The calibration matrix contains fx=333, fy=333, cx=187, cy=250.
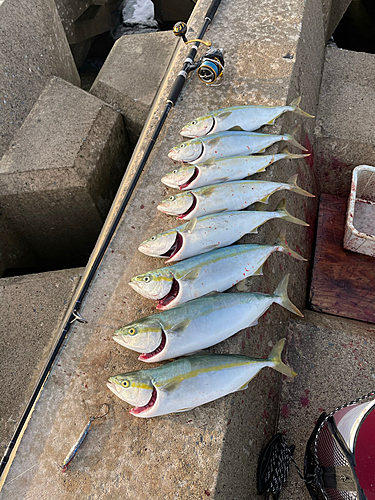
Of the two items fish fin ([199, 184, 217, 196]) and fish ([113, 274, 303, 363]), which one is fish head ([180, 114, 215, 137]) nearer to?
fish fin ([199, 184, 217, 196])

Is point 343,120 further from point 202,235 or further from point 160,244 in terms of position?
point 160,244

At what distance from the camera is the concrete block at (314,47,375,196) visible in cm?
328

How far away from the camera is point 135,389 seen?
174cm

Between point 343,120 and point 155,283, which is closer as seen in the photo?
point 155,283

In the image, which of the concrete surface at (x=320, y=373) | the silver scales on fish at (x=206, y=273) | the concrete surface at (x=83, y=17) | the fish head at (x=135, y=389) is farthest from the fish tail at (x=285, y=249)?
the concrete surface at (x=83, y=17)

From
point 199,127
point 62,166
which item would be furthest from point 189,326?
point 62,166

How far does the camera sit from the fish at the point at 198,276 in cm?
202

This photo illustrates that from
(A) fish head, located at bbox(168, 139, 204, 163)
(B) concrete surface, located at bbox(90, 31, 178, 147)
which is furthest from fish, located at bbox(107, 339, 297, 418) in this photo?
(B) concrete surface, located at bbox(90, 31, 178, 147)

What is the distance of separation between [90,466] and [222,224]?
1.63 m

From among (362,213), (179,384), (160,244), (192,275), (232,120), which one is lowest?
(362,213)

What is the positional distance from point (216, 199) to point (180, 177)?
0.33 meters

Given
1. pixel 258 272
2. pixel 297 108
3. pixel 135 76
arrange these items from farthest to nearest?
pixel 135 76, pixel 297 108, pixel 258 272

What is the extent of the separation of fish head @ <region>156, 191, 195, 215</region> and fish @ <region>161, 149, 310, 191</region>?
0.51 ft

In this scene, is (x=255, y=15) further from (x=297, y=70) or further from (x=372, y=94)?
(x=372, y=94)
